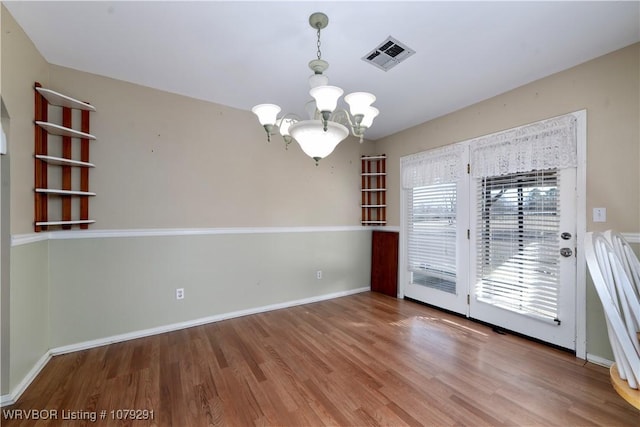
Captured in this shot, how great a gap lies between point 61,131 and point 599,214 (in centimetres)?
448

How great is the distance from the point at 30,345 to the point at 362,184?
12.9 ft

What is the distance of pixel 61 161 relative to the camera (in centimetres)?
216

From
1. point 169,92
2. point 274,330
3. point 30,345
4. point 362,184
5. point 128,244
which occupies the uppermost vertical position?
point 169,92

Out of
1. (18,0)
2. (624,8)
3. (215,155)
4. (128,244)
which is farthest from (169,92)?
(624,8)

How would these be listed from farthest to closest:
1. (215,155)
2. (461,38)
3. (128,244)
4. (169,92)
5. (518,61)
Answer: (215,155) → (169,92) → (128,244) → (518,61) → (461,38)

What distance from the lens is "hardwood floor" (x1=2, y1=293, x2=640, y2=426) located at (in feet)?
5.31

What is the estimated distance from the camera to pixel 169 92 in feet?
9.21

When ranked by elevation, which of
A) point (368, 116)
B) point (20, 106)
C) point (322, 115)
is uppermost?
point (20, 106)

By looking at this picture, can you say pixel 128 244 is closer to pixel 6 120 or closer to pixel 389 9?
pixel 6 120

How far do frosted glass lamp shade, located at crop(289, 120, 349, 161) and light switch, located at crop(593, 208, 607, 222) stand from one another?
223 cm

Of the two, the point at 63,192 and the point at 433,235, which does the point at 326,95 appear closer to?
the point at 63,192

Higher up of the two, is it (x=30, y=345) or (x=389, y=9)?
(x=389, y=9)

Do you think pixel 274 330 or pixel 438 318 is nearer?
pixel 274 330

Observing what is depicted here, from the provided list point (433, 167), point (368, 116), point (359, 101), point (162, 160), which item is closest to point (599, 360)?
point (433, 167)
